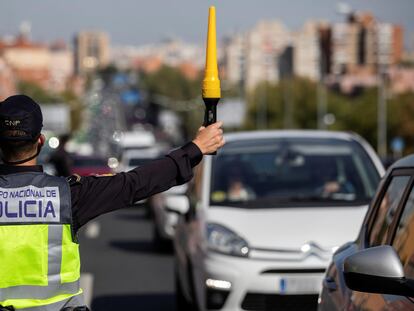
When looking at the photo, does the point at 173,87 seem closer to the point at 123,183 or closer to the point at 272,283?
the point at 272,283

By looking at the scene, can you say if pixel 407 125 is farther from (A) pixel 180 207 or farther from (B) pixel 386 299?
(B) pixel 386 299

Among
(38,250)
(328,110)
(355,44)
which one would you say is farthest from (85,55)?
(355,44)

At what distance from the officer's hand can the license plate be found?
4.21 metres

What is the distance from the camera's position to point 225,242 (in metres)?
9.02

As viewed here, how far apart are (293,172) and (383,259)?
6.22 meters

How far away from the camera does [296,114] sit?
109 m

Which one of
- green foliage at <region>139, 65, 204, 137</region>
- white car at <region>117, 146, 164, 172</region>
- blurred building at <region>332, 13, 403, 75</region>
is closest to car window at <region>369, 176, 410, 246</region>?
white car at <region>117, 146, 164, 172</region>

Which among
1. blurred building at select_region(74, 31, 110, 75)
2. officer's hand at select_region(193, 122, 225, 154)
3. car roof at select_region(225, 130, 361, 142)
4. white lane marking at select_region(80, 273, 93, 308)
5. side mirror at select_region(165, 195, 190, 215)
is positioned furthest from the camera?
white lane marking at select_region(80, 273, 93, 308)

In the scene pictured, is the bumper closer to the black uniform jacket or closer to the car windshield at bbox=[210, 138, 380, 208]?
the car windshield at bbox=[210, 138, 380, 208]

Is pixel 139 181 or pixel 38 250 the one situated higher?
pixel 139 181

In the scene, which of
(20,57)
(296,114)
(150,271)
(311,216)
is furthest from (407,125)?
(20,57)

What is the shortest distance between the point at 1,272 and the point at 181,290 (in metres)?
6.46

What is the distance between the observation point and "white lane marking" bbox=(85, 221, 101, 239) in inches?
893

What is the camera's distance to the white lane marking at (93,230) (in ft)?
74.4
